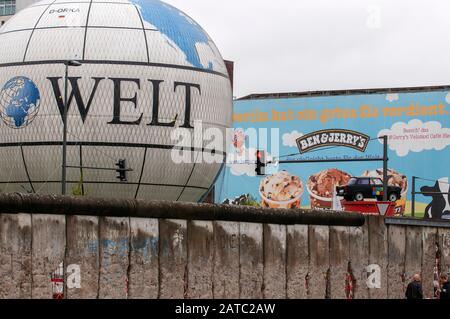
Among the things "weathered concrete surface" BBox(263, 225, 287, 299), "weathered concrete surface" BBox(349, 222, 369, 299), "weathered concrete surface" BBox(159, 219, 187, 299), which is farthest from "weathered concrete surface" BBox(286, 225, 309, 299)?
"weathered concrete surface" BBox(159, 219, 187, 299)

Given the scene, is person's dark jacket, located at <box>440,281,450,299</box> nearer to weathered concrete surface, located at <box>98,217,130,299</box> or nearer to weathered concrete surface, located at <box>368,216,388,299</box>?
weathered concrete surface, located at <box>368,216,388,299</box>

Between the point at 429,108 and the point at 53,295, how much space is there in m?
58.2

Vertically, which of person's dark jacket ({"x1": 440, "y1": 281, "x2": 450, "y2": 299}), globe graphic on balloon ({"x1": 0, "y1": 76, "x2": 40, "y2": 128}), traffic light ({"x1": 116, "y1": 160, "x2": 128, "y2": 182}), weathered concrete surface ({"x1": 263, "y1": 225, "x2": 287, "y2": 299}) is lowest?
person's dark jacket ({"x1": 440, "y1": 281, "x2": 450, "y2": 299})

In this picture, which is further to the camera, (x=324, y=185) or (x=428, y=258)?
(x=324, y=185)

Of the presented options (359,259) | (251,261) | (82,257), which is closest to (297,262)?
(251,261)

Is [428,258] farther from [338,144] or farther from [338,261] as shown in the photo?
[338,144]

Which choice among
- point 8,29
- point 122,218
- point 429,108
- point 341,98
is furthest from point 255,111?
point 122,218

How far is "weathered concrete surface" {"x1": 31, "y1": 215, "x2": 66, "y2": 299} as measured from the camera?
920 inches

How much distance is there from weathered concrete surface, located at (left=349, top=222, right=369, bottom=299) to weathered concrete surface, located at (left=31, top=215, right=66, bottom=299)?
1123 centimetres

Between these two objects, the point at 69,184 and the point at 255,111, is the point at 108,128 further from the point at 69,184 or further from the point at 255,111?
the point at 255,111

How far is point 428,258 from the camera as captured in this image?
122ft

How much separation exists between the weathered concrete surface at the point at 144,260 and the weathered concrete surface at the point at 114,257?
0.17 meters

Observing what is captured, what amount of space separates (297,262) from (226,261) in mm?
3045

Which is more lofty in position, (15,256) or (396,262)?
(15,256)
